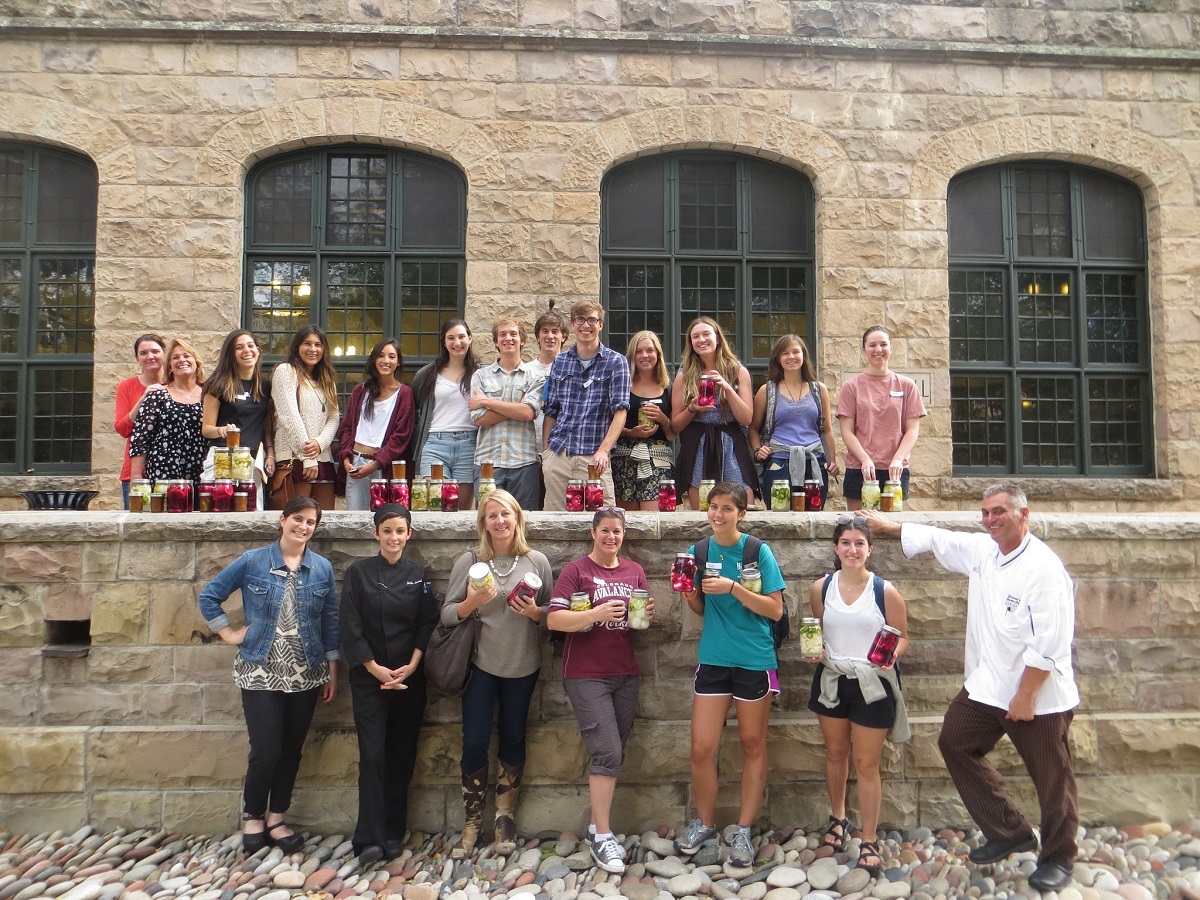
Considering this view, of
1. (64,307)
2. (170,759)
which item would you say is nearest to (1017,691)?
(170,759)

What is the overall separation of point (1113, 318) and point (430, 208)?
7.68 m

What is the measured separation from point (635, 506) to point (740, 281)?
13.5ft

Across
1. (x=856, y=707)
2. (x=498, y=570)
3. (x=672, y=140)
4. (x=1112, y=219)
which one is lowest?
(x=856, y=707)

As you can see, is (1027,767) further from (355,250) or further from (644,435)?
(355,250)

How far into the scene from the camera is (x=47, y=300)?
348 inches

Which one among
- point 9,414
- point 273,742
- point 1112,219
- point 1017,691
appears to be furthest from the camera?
point 1112,219

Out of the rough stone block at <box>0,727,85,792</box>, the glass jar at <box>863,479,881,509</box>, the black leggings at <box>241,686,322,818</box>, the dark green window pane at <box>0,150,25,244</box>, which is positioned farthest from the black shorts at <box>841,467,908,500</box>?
the dark green window pane at <box>0,150,25,244</box>

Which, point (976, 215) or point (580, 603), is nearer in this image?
point (580, 603)

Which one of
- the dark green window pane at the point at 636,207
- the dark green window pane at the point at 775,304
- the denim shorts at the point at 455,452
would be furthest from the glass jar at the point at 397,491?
the dark green window pane at the point at 775,304

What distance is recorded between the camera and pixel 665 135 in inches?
349

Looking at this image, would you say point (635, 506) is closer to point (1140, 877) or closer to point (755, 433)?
point (755, 433)

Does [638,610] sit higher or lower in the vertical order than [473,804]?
higher

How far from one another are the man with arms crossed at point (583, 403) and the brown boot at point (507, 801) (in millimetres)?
1845

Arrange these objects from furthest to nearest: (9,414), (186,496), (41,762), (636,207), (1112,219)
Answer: (1112,219) < (636,207) < (9,414) < (186,496) < (41,762)
